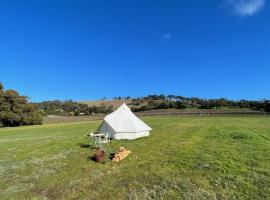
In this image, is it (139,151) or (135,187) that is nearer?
(135,187)

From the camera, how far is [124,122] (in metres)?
30.2

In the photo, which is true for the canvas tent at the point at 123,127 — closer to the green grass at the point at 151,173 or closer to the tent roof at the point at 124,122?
the tent roof at the point at 124,122

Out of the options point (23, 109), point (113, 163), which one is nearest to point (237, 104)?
point (23, 109)

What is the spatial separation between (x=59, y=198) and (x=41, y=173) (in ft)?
15.4

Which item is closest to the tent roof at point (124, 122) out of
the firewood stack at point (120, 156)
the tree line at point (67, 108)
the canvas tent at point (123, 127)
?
the canvas tent at point (123, 127)

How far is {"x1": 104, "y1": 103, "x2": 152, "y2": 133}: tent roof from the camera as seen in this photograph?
96.1ft

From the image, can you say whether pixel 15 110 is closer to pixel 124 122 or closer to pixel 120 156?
pixel 124 122

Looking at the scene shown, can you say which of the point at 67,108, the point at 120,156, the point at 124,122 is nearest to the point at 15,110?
the point at 124,122

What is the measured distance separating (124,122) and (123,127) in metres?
0.89

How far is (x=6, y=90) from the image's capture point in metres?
75.4

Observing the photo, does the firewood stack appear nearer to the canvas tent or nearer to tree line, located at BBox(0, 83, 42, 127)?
the canvas tent

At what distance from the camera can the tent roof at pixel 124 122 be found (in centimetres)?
2928

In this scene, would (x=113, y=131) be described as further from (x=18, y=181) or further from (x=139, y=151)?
(x=18, y=181)

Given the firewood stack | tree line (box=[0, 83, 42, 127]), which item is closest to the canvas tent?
the firewood stack
